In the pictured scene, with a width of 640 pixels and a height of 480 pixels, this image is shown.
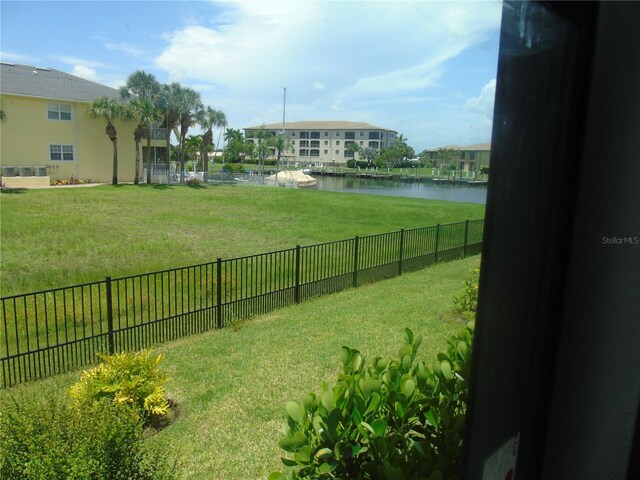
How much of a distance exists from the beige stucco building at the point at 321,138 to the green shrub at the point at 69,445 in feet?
287

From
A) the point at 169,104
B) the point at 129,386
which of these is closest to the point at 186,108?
the point at 169,104

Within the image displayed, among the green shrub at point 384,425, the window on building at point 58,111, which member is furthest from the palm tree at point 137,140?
the green shrub at point 384,425

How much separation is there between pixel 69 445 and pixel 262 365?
3.17 metres

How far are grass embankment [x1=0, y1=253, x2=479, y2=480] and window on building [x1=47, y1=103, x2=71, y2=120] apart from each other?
31.0 m

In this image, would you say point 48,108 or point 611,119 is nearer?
point 611,119

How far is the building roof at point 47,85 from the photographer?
31.8m

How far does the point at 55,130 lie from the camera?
34.0 metres

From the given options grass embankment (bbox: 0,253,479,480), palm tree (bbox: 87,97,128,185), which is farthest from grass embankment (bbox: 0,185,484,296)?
palm tree (bbox: 87,97,128,185)

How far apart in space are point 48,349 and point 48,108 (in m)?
32.3

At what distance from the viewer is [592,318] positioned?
117 centimetres

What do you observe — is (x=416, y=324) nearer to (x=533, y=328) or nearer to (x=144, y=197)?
(x=533, y=328)

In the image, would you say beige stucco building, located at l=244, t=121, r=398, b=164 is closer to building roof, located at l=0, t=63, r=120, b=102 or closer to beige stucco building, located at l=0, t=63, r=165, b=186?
building roof, located at l=0, t=63, r=120, b=102

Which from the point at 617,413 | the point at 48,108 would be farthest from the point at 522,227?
the point at 48,108

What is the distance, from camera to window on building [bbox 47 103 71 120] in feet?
110
